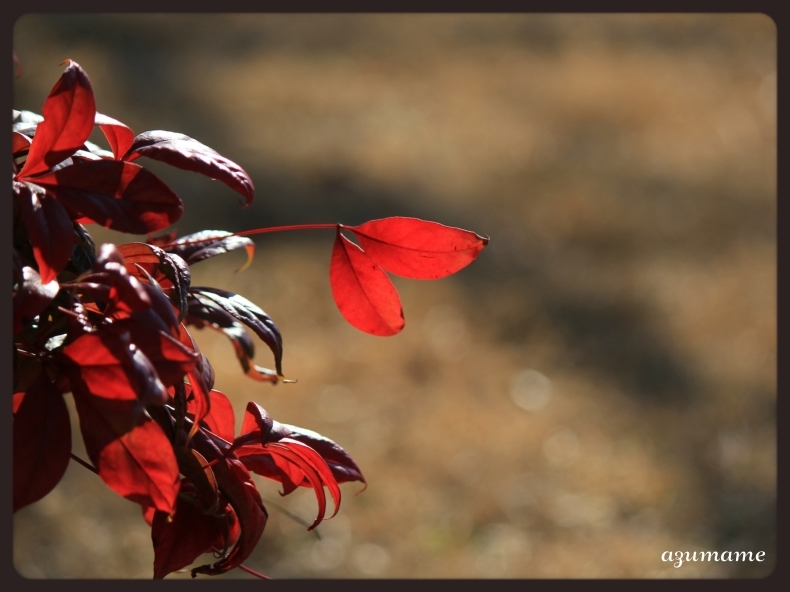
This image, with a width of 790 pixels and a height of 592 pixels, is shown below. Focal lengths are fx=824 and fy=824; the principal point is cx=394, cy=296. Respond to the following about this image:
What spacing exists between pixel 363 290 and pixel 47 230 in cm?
17

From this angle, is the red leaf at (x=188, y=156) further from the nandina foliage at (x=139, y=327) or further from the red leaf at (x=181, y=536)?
the red leaf at (x=181, y=536)

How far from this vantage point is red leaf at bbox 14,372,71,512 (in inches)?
12.4

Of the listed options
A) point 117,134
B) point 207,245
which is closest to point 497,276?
point 207,245

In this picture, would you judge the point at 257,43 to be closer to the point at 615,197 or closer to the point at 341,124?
the point at 341,124

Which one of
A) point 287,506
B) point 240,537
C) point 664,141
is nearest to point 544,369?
point 287,506

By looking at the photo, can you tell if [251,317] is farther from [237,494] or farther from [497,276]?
[497,276]

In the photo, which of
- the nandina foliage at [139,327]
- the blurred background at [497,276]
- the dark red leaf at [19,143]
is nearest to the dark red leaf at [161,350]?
the nandina foliage at [139,327]

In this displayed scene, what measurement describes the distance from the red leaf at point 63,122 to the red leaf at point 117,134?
37 mm

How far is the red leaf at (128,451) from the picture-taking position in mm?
312

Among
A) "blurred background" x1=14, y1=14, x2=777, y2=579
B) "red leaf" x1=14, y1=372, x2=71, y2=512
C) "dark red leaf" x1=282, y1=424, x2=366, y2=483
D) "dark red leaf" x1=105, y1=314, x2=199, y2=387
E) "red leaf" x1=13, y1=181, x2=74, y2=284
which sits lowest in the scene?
"blurred background" x1=14, y1=14, x2=777, y2=579

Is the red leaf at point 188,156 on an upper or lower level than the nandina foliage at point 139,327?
upper

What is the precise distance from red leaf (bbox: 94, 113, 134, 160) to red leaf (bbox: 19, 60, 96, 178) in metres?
0.04

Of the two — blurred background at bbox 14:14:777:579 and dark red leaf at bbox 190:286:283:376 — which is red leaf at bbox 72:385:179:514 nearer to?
dark red leaf at bbox 190:286:283:376

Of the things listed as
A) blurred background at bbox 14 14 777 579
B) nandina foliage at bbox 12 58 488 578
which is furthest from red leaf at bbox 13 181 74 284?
blurred background at bbox 14 14 777 579
